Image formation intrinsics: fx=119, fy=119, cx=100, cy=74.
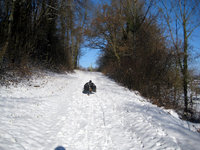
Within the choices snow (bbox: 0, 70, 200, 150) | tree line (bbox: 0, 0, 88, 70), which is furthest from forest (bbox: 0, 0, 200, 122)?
snow (bbox: 0, 70, 200, 150)

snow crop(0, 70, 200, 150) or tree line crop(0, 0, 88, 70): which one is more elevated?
tree line crop(0, 0, 88, 70)

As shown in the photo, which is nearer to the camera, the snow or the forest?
the snow

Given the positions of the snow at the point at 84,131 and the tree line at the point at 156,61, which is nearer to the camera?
the snow at the point at 84,131

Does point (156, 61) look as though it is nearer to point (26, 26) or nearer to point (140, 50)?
point (140, 50)

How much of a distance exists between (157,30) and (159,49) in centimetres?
404

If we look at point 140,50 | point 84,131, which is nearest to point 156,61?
point 140,50

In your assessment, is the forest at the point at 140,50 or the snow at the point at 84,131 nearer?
the snow at the point at 84,131

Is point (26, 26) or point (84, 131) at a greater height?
point (26, 26)

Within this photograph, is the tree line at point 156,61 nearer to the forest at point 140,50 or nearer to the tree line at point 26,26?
the forest at point 140,50

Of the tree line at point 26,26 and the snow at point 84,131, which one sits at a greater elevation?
the tree line at point 26,26

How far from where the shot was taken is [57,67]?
1680 cm

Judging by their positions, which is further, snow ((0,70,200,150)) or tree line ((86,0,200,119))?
tree line ((86,0,200,119))

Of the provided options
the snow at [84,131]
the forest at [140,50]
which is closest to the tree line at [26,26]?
the forest at [140,50]

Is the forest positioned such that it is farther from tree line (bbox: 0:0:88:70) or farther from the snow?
the snow
